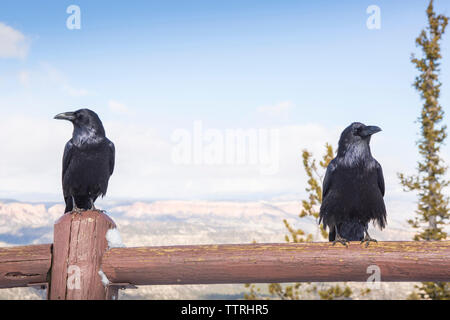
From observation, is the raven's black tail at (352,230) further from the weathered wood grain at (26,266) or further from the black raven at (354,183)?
the weathered wood grain at (26,266)

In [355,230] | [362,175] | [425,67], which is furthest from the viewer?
[425,67]

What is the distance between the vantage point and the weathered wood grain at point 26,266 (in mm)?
2912

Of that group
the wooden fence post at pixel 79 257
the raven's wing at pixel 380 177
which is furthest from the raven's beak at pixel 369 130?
the wooden fence post at pixel 79 257

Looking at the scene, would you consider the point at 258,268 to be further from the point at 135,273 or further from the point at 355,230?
the point at 355,230

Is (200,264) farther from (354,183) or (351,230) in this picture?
(351,230)

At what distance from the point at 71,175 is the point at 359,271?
3.94m

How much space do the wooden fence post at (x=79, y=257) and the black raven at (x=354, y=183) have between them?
277 centimetres

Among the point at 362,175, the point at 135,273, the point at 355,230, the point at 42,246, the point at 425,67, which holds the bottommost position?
the point at 135,273

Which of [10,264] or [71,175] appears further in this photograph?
[71,175]

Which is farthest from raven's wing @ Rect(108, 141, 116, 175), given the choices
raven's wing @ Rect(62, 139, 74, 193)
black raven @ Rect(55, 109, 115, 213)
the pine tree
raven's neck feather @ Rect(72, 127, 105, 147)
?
the pine tree
